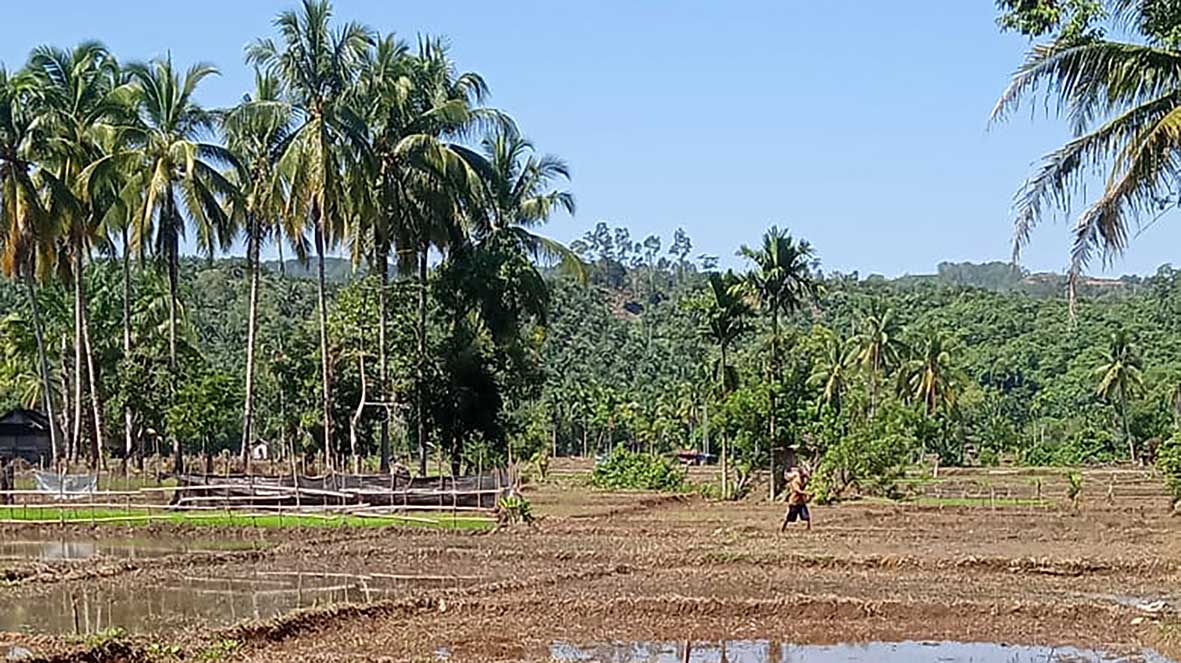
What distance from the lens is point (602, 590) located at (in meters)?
20.6

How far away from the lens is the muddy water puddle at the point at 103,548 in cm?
2703

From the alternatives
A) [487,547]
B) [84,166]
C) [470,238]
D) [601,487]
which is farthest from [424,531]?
[601,487]

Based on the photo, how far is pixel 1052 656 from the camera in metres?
15.0

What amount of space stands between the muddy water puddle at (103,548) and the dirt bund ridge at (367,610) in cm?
880

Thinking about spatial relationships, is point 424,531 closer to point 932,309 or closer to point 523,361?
point 523,361

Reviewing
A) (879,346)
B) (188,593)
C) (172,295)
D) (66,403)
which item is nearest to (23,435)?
(66,403)

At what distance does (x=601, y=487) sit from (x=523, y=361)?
11.0m

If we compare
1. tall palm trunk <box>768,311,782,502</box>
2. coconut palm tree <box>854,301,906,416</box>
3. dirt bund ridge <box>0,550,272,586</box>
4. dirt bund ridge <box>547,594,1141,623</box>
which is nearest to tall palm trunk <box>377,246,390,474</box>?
tall palm trunk <box>768,311,782,502</box>

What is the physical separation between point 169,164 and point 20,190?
4292mm

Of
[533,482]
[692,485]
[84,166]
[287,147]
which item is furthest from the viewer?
[533,482]

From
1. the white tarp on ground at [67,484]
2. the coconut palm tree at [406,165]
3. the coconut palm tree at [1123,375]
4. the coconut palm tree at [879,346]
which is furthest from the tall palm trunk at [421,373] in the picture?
the coconut palm tree at [1123,375]

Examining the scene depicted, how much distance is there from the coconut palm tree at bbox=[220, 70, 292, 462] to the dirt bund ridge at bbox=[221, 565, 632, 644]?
70.4ft

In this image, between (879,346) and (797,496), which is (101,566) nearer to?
Result: (797,496)

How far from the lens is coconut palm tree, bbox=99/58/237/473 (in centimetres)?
4200
